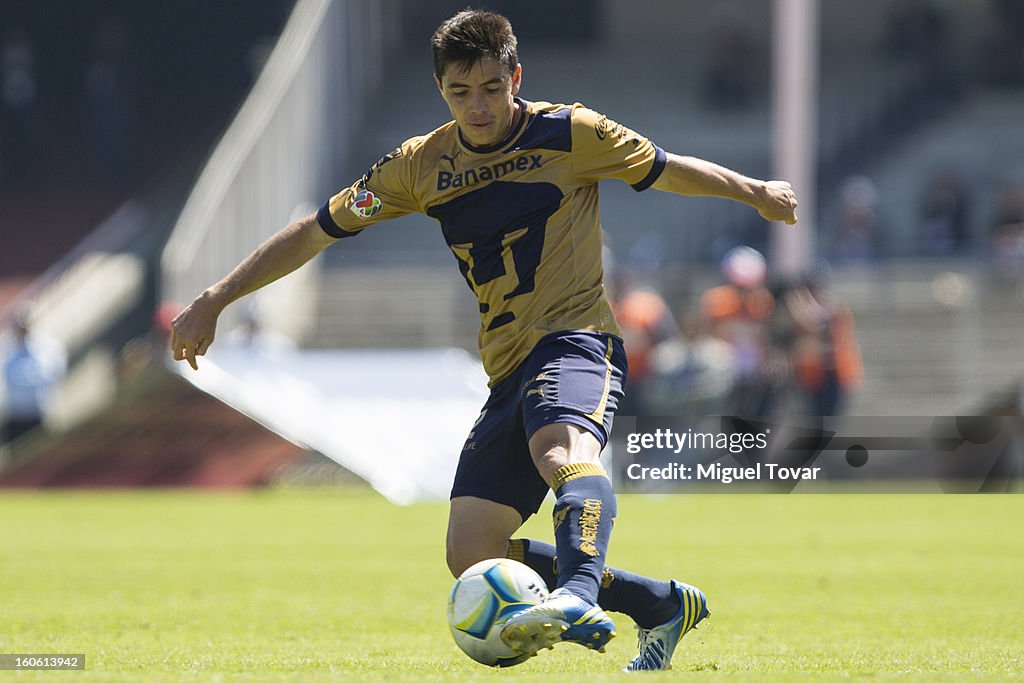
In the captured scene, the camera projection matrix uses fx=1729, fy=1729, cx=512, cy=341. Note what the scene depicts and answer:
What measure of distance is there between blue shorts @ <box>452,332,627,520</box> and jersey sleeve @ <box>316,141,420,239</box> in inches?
31.1

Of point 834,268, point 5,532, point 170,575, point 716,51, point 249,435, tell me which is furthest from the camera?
point 716,51

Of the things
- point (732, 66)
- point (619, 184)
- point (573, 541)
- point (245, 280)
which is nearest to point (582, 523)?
point (573, 541)

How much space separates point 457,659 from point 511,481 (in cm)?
76

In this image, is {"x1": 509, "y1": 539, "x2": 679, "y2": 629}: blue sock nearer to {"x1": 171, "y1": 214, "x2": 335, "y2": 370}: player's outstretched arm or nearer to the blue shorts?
the blue shorts

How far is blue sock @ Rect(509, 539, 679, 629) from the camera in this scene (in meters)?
6.25

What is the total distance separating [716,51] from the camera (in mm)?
31828

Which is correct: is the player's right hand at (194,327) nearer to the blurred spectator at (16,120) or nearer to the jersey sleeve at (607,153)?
the jersey sleeve at (607,153)

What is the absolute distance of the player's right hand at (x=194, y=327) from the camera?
643cm

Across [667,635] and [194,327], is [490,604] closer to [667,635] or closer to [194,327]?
[667,635]

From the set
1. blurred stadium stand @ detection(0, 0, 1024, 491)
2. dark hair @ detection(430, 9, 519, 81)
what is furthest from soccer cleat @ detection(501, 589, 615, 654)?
blurred stadium stand @ detection(0, 0, 1024, 491)

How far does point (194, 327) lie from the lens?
6434 millimetres

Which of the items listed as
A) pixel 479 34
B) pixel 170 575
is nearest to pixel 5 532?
pixel 170 575

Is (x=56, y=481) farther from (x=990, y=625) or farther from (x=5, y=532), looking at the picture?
(x=990, y=625)

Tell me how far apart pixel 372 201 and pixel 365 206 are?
0.03m
